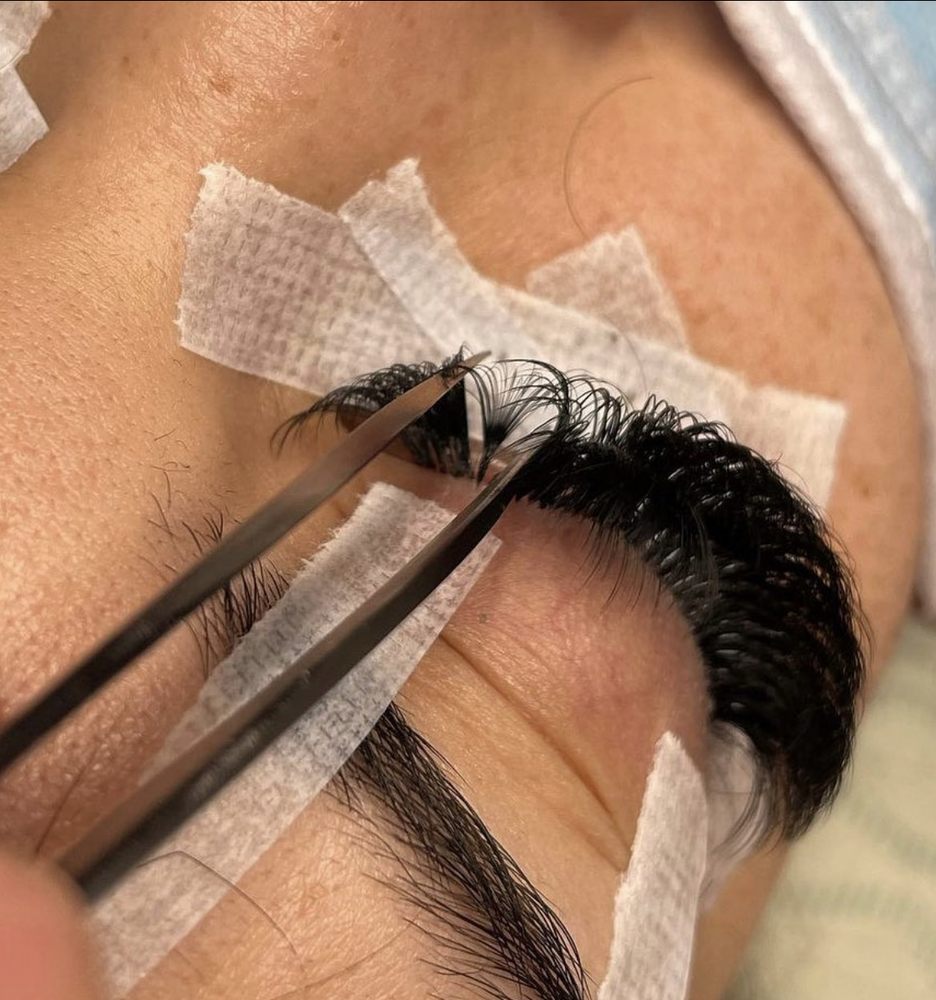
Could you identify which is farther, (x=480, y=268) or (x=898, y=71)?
(x=898, y=71)

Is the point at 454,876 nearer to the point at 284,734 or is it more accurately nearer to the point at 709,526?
the point at 284,734

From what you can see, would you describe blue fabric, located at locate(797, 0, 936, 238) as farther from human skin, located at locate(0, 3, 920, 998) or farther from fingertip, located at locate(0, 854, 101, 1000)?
fingertip, located at locate(0, 854, 101, 1000)

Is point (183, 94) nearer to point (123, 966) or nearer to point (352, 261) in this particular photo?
point (352, 261)

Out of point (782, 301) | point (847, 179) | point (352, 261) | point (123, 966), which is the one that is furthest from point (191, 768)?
point (847, 179)

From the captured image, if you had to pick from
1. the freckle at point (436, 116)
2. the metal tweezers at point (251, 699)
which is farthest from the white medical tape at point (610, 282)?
the metal tweezers at point (251, 699)

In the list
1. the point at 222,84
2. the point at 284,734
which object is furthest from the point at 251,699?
the point at 222,84

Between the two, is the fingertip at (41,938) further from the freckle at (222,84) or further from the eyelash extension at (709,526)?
the freckle at (222,84)
